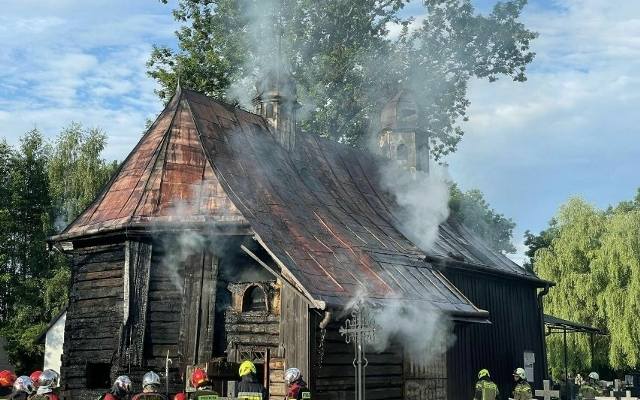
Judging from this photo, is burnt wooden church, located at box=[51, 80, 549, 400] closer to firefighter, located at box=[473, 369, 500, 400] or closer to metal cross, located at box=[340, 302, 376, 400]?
metal cross, located at box=[340, 302, 376, 400]

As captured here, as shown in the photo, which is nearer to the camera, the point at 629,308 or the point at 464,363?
the point at 464,363

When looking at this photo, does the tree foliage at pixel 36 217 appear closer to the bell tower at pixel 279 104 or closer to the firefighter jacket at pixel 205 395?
the bell tower at pixel 279 104

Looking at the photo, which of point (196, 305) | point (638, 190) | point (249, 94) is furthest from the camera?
point (638, 190)

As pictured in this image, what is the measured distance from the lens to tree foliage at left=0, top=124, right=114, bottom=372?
109 feet

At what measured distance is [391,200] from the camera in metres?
23.1

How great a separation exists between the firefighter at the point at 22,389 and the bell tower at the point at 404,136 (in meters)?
18.9

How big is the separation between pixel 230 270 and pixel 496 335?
10538mm

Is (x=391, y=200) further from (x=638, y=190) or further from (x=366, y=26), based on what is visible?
(x=638, y=190)

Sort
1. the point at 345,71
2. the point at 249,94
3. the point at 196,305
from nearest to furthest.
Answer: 1. the point at 196,305
2. the point at 249,94
3. the point at 345,71

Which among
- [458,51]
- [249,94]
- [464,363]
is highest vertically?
[458,51]

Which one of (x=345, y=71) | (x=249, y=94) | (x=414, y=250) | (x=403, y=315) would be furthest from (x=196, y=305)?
(x=345, y=71)

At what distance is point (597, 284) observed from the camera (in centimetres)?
3384

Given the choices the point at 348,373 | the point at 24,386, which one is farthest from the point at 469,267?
the point at 24,386

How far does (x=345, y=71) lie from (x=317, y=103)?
1879 millimetres
